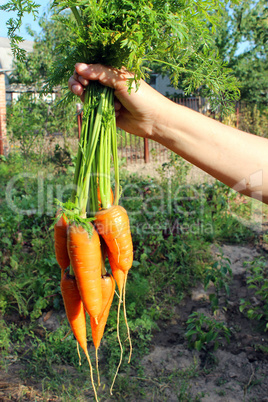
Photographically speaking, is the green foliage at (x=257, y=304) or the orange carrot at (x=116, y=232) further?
the green foliage at (x=257, y=304)

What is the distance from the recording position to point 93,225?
167cm

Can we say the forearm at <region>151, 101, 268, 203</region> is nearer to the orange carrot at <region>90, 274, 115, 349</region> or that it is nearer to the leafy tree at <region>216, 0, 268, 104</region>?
the orange carrot at <region>90, 274, 115, 349</region>

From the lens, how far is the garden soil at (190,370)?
8.16 feet

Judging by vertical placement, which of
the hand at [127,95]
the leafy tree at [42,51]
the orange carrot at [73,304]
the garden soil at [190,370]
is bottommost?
the garden soil at [190,370]

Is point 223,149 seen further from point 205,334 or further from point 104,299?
point 205,334

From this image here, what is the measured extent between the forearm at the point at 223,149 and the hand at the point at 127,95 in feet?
0.23

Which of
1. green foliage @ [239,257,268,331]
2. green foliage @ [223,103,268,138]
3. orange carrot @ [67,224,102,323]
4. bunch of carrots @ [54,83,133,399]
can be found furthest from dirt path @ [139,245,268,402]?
green foliage @ [223,103,268,138]

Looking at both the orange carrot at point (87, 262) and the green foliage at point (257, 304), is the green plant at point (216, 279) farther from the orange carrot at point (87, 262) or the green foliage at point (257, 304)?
the orange carrot at point (87, 262)

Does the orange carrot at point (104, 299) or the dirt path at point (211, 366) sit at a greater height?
the orange carrot at point (104, 299)

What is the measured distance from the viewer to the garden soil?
2.49 m

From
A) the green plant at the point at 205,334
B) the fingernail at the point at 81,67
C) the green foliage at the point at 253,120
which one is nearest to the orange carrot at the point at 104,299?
the fingernail at the point at 81,67

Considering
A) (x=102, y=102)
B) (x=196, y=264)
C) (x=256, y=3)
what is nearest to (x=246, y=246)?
(x=196, y=264)

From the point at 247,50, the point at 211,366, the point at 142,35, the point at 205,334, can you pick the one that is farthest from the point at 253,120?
the point at 142,35

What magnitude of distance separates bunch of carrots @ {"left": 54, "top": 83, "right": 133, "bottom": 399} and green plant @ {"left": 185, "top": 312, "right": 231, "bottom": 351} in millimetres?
1256
